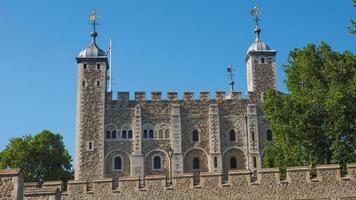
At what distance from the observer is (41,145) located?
45719 millimetres

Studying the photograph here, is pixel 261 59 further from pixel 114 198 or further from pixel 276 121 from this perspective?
pixel 114 198

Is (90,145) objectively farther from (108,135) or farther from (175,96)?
(175,96)

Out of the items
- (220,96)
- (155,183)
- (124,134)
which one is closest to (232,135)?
(220,96)

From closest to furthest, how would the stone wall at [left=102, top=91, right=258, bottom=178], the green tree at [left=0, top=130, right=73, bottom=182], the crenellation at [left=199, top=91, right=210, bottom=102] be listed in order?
the green tree at [left=0, top=130, right=73, bottom=182]
the stone wall at [left=102, top=91, right=258, bottom=178]
the crenellation at [left=199, top=91, right=210, bottom=102]

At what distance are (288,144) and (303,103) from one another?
7.31 feet

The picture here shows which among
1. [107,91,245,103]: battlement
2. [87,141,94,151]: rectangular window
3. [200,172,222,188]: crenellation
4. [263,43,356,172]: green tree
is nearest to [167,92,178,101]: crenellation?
[107,91,245,103]: battlement

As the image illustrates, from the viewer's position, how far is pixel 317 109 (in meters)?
24.9

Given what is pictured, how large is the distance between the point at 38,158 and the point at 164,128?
35.2ft

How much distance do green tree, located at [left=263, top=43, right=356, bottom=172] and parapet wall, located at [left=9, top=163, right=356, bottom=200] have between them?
5.38m

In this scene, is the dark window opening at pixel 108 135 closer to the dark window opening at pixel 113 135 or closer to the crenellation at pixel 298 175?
the dark window opening at pixel 113 135

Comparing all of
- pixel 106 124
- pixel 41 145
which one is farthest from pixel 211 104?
pixel 41 145

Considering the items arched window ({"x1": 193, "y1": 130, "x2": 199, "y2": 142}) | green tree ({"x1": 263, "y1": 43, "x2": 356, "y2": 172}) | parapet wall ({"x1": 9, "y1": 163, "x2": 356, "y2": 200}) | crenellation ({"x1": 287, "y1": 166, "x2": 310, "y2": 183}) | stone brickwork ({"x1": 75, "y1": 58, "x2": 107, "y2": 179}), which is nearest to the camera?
parapet wall ({"x1": 9, "y1": 163, "x2": 356, "y2": 200})

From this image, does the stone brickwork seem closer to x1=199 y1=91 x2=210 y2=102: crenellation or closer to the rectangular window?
the rectangular window

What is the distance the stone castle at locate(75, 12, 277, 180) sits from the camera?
4694 centimetres
